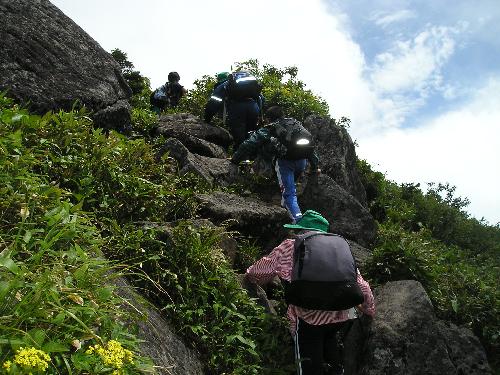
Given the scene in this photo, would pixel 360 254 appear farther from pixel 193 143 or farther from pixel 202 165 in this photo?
pixel 193 143

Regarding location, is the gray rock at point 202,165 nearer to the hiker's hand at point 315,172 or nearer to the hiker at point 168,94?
the hiker's hand at point 315,172

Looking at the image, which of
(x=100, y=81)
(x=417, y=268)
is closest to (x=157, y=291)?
(x=417, y=268)

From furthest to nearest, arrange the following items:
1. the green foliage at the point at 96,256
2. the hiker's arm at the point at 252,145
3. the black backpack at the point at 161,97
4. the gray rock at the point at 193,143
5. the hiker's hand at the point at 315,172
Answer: the black backpack at the point at 161,97 < the gray rock at the point at 193,143 < the hiker's hand at the point at 315,172 < the hiker's arm at the point at 252,145 < the green foliage at the point at 96,256

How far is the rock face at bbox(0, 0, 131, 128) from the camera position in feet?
23.8

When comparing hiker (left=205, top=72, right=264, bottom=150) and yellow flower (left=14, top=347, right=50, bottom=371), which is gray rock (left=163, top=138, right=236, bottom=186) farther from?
yellow flower (left=14, top=347, right=50, bottom=371)

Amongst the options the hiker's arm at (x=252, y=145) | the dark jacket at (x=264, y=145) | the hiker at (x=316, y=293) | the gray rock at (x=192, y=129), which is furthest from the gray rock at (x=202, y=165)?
the hiker at (x=316, y=293)

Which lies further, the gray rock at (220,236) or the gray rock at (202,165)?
the gray rock at (202,165)

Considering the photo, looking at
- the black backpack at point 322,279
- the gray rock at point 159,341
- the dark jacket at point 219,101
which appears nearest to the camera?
the gray rock at point 159,341

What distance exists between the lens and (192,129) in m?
12.0

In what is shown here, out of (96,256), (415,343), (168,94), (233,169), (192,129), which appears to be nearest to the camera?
(96,256)

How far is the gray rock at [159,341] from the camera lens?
3.84 meters

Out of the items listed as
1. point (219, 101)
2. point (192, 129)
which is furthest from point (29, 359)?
point (219, 101)

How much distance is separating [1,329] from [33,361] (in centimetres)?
64

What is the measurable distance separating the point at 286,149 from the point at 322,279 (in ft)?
14.0
